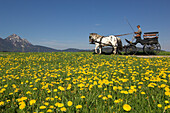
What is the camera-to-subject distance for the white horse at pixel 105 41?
55.7 feet

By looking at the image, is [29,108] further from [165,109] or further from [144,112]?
[165,109]

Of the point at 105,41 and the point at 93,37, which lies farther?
the point at 93,37

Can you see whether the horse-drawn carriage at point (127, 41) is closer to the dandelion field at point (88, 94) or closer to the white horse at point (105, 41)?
the white horse at point (105, 41)

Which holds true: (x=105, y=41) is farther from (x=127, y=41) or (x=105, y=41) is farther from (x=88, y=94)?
(x=88, y=94)

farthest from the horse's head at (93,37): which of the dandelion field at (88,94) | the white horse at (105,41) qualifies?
the dandelion field at (88,94)

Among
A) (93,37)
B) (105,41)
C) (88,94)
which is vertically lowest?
(88,94)

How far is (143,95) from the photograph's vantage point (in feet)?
10.4

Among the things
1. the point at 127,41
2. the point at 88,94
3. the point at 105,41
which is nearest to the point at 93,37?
the point at 105,41

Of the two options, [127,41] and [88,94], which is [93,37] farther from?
[88,94]

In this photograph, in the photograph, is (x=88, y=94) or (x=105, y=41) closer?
(x=88, y=94)

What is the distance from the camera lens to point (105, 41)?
17.4 meters

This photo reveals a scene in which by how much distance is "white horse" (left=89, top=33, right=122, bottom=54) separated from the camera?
16969 mm

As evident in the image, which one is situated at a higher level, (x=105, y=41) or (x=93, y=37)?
(x=93, y=37)

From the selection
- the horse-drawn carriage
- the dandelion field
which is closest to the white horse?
the horse-drawn carriage
